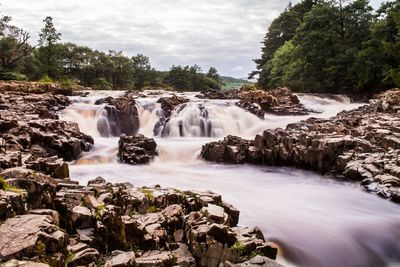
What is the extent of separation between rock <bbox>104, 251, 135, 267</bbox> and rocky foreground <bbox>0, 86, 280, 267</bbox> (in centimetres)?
2

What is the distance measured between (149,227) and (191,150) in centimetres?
1217

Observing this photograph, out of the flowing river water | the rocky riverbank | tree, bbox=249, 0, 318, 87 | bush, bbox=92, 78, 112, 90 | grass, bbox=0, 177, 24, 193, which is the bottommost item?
the flowing river water

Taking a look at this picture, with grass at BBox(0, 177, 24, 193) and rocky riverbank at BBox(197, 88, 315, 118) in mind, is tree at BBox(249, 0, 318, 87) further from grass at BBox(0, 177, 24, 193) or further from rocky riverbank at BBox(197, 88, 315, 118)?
grass at BBox(0, 177, 24, 193)

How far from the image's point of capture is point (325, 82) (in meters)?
40.0

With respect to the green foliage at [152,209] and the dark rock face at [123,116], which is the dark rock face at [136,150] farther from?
the green foliage at [152,209]

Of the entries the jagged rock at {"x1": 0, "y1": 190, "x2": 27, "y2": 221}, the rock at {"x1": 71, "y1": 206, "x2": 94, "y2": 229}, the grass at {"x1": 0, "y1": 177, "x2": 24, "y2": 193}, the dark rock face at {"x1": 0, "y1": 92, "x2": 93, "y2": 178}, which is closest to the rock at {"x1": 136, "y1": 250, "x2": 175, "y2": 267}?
the rock at {"x1": 71, "y1": 206, "x2": 94, "y2": 229}

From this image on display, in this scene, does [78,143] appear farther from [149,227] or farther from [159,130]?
[149,227]

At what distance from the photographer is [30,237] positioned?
5934mm

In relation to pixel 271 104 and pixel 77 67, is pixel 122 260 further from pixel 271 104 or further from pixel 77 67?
pixel 77 67

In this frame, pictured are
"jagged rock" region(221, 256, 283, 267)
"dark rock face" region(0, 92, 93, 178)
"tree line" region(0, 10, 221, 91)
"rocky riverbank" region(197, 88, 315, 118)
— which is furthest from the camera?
"tree line" region(0, 10, 221, 91)

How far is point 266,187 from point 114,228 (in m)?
8.47

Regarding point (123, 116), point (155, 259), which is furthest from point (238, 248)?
point (123, 116)

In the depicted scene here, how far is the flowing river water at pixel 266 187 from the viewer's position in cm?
914

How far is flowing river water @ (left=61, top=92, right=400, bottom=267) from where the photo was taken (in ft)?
30.0
